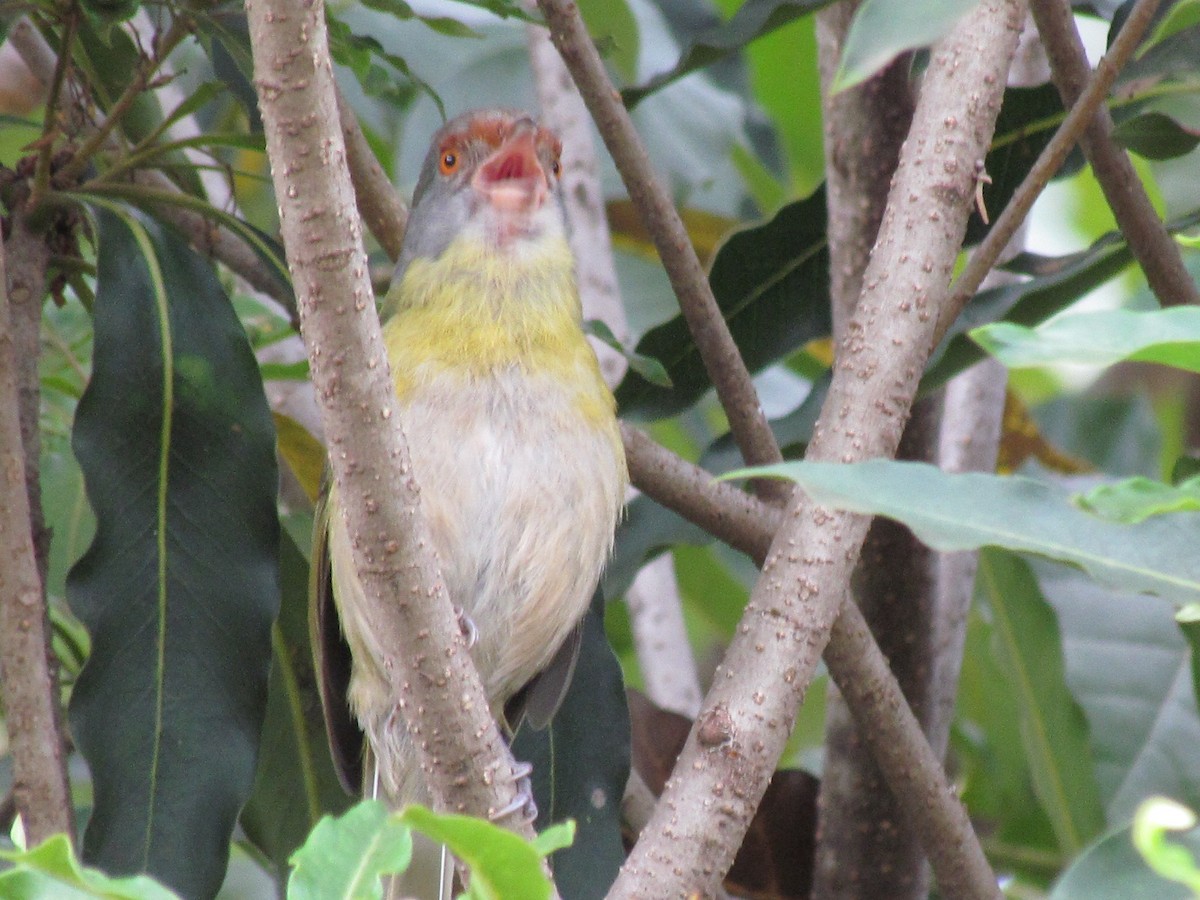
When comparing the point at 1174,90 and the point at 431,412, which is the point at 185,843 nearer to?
the point at 431,412

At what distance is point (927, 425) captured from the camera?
2734mm

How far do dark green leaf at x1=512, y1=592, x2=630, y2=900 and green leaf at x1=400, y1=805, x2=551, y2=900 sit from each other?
1236 millimetres

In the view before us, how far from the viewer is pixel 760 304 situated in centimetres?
281

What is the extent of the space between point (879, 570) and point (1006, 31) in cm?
106

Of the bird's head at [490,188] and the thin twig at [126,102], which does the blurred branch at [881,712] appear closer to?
the bird's head at [490,188]

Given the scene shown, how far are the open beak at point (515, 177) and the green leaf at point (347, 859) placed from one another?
178 centimetres

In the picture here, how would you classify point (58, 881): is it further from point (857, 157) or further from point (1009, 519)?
point (857, 157)

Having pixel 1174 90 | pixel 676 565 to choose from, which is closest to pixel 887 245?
pixel 1174 90

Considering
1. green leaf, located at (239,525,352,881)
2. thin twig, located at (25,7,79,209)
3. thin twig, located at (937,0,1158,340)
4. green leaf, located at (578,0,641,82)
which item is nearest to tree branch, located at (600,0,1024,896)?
thin twig, located at (937,0,1158,340)

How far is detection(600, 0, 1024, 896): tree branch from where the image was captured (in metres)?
1.78

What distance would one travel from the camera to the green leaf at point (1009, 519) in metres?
1.17

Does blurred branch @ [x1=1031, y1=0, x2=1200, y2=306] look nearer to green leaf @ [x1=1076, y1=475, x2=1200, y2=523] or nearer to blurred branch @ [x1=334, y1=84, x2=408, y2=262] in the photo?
blurred branch @ [x1=334, y1=84, x2=408, y2=262]

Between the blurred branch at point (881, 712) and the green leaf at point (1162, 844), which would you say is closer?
the green leaf at point (1162, 844)

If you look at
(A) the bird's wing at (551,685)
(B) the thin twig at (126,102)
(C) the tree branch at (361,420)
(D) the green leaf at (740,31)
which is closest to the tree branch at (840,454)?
(C) the tree branch at (361,420)
